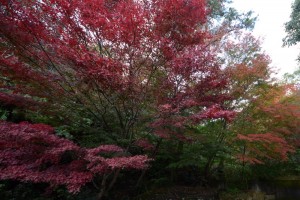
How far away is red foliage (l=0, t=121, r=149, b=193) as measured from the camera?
334 cm

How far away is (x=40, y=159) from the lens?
3402mm

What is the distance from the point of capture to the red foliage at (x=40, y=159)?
11.0 ft

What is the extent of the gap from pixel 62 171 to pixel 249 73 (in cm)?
543

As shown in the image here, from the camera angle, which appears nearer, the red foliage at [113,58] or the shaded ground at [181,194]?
the red foliage at [113,58]

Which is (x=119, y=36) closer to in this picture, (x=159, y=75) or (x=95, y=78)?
(x=95, y=78)

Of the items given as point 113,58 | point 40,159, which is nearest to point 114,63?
point 113,58

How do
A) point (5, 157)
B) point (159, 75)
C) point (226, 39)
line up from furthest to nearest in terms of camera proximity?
point (226, 39) → point (159, 75) → point (5, 157)

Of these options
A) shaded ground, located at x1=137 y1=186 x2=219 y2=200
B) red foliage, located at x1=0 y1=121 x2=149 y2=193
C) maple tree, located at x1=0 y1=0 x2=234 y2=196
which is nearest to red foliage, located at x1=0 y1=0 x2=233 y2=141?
maple tree, located at x1=0 y1=0 x2=234 y2=196

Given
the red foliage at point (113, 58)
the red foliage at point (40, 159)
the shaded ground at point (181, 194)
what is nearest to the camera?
the red foliage at point (40, 159)

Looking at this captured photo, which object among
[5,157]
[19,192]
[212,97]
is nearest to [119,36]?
[212,97]

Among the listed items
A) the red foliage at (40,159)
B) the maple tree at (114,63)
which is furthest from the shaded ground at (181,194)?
the red foliage at (40,159)

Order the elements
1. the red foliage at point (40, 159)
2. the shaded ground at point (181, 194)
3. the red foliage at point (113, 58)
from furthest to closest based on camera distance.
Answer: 1. the shaded ground at point (181, 194)
2. the red foliage at point (113, 58)
3. the red foliage at point (40, 159)

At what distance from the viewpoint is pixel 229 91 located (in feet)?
21.3

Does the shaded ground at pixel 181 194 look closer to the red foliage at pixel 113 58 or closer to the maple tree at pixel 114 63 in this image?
the maple tree at pixel 114 63
